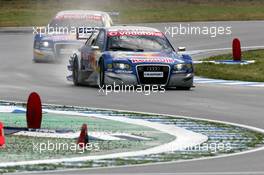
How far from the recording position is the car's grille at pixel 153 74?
23.5 m

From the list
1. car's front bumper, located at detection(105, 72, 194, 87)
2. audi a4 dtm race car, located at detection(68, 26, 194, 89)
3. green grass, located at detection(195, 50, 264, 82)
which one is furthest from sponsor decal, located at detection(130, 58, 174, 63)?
green grass, located at detection(195, 50, 264, 82)

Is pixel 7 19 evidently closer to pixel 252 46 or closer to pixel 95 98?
pixel 252 46

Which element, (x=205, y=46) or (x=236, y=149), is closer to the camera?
(x=236, y=149)

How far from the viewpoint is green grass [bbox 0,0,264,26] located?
55156mm

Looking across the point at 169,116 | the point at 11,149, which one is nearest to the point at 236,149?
the point at 11,149

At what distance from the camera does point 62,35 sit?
32.0 m

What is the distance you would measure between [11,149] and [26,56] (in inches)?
828

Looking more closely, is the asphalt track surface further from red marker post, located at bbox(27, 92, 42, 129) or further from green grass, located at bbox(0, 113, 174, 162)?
red marker post, located at bbox(27, 92, 42, 129)

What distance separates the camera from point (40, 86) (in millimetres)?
24625
